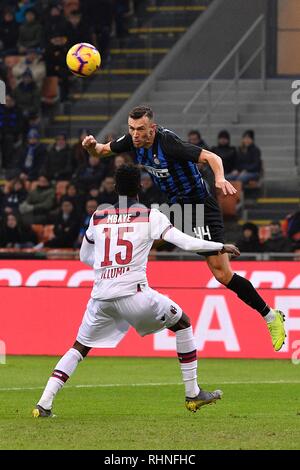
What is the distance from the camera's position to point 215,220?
36.2 ft

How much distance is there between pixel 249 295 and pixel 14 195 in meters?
10.6

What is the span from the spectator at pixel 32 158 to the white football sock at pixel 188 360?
1210 centimetres

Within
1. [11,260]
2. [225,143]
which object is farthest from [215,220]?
[225,143]

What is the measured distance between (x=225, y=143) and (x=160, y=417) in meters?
10.7

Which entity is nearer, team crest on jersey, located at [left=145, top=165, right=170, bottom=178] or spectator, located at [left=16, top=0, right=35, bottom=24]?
team crest on jersey, located at [left=145, top=165, right=170, bottom=178]

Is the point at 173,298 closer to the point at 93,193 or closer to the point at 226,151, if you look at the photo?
the point at 93,193

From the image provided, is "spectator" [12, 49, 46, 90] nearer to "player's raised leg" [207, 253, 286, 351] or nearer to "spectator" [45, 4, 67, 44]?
"spectator" [45, 4, 67, 44]

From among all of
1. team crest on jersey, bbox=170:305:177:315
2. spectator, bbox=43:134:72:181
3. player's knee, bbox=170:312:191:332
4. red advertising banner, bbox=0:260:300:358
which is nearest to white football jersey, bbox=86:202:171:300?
team crest on jersey, bbox=170:305:177:315

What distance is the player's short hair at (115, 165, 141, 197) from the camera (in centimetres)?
945

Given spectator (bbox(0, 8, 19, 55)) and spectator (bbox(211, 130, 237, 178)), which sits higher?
spectator (bbox(0, 8, 19, 55))

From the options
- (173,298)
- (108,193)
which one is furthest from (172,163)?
(108,193)

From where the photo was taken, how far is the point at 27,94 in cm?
2273

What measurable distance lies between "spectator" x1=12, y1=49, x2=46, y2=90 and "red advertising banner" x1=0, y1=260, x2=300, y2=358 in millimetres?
6724

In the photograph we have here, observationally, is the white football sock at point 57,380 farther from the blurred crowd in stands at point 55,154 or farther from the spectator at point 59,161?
the spectator at point 59,161
